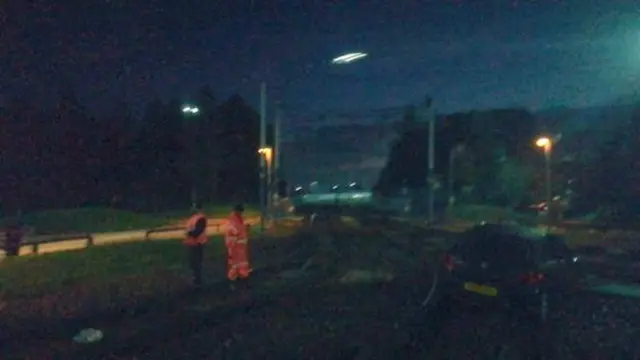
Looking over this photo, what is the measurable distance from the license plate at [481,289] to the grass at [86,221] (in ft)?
110

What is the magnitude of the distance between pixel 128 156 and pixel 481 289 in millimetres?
53325

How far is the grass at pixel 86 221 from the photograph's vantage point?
1972 inches

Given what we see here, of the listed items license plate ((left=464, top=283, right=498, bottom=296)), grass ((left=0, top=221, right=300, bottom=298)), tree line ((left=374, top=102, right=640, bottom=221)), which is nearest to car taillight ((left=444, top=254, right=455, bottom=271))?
license plate ((left=464, top=283, right=498, bottom=296))

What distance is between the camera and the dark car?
15.2 meters

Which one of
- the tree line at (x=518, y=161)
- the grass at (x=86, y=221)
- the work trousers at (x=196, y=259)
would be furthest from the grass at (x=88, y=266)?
the tree line at (x=518, y=161)

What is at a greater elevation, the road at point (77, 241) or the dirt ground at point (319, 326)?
the dirt ground at point (319, 326)

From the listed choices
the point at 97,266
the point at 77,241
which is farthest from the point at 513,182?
the point at 97,266

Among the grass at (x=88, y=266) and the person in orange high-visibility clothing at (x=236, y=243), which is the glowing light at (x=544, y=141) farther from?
the person in orange high-visibility clothing at (x=236, y=243)

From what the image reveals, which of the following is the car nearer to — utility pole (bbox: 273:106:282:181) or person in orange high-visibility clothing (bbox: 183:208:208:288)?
person in orange high-visibility clothing (bbox: 183:208:208:288)

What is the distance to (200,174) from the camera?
67.3 m

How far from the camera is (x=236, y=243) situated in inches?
762

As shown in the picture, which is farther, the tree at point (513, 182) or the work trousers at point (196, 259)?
the tree at point (513, 182)

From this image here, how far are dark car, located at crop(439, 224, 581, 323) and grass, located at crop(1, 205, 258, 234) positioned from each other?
109 ft

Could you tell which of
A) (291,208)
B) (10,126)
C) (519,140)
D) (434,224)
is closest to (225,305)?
(434,224)
